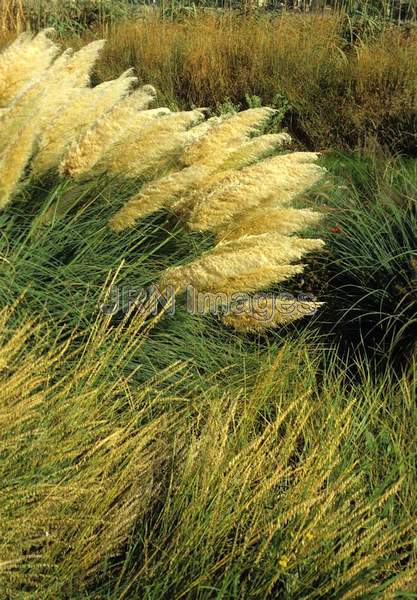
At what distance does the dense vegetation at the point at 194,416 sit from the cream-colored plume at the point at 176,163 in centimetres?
16

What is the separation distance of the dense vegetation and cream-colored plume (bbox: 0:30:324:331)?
6.5 inches

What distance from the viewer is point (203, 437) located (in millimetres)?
2703

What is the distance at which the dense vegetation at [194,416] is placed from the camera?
2217mm

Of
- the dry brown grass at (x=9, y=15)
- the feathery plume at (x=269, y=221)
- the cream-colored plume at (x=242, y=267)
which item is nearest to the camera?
the cream-colored plume at (x=242, y=267)

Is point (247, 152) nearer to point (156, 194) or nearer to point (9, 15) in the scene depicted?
point (156, 194)

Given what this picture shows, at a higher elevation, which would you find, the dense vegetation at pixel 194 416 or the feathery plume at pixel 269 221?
the feathery plume at pixel 269 221

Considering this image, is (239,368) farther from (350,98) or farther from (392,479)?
(350,98)

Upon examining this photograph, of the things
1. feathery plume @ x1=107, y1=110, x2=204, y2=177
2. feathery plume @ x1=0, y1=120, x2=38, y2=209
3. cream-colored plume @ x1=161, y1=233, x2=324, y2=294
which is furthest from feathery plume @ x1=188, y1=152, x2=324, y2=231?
feathery plume @ x1=0, y1=120, x2=38, y2=209

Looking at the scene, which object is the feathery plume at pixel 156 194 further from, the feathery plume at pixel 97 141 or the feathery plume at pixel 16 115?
the feathery plume at pixel 16 115

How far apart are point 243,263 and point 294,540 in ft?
3.72

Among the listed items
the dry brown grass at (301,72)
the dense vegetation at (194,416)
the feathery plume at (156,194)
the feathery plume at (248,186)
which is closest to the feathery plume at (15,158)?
the dense vegetation at (194,416)

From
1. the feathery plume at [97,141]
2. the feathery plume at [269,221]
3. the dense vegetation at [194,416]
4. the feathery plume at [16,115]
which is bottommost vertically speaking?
the dense vegetation at [194,416]

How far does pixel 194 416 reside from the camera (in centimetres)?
320

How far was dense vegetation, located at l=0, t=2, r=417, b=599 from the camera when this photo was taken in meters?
2.22
